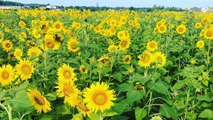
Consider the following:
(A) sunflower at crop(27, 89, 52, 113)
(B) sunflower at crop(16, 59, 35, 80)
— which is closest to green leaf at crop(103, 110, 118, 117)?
(A) sunflower at crop(27, 89, 52, 113)

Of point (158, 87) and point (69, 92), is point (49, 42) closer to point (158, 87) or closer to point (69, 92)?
point (158, 87)

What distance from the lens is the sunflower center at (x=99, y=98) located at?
1547mm

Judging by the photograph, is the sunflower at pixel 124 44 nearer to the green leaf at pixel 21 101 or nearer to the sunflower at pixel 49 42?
the sunflower at pixel 49 42

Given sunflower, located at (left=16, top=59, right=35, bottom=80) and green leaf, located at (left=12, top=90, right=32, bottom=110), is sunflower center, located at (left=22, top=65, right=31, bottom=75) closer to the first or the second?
sunflower, located at (left=16, top=59, right=35, bottom=80)

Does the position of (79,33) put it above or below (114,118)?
above

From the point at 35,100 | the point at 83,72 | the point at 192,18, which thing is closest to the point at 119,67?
the point at 83,72

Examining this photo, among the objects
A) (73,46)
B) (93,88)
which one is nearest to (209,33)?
(73,46)

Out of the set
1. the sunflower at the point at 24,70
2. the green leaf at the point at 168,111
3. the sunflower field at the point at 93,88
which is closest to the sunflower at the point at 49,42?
the sunflower field at the point at 93,88

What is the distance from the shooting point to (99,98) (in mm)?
1561

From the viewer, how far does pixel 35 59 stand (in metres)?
2.73

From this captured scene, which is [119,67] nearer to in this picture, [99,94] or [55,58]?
[55,58]

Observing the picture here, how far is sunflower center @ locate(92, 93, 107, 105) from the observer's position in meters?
1.55

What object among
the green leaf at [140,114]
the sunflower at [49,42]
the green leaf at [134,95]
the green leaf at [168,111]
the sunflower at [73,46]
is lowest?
the green leaf at [140,114]

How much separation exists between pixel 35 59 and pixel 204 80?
1.28 meters
